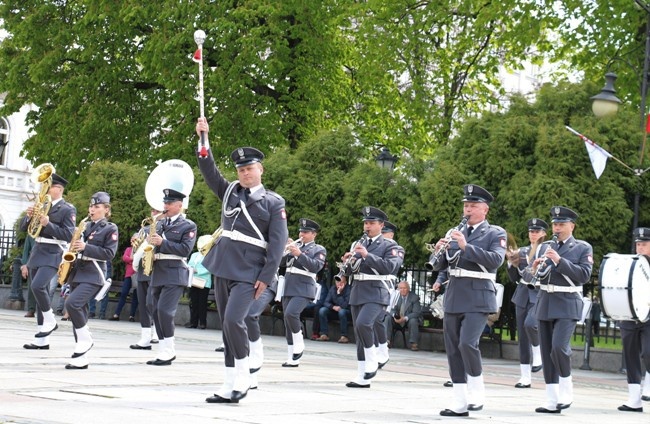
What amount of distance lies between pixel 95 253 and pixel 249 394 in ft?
11.7

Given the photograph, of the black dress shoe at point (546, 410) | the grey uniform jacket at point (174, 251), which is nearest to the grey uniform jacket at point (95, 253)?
the grey uniform jacket at point (174, 251)

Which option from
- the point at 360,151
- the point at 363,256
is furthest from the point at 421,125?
the point at 363,256

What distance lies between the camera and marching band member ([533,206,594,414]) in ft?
41.6

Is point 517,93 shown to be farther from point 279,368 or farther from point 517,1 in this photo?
point 279,368

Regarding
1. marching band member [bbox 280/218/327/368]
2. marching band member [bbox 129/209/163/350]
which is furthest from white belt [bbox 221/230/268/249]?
marching band member [bbox 129/209/163/350]

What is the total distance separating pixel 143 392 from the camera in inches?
450

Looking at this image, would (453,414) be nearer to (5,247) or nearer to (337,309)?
(337,309)

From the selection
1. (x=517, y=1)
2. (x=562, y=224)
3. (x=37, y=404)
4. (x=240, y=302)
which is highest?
(x=517, y=1)

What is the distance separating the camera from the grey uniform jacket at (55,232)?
52.7ft

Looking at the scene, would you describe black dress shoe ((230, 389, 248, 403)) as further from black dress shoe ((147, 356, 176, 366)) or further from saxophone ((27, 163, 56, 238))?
saxophone ((27, 163, 56, 238))

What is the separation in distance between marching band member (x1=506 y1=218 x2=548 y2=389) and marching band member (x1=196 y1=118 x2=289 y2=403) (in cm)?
558

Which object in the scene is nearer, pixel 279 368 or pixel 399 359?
pixel 279 368

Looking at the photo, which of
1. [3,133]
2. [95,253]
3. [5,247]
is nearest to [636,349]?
[95,253]

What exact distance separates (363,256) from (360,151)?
40.9 ft
